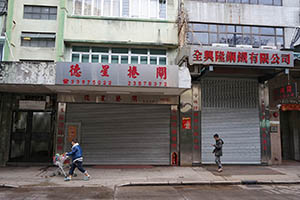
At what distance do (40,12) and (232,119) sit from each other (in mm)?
11563

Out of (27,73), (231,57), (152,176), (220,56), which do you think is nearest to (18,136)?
(27,73)

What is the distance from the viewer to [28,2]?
11.6 metres

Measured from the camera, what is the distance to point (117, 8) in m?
12.1

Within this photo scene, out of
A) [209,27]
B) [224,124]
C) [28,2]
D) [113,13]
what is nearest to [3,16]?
[28,2]

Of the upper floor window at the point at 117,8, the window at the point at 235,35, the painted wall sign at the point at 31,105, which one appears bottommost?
the painted wall sign at the point at 31,105

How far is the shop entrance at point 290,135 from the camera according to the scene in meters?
13.1

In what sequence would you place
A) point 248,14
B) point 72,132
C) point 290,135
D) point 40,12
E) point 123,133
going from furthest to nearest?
point 290,135 < point 248,14 < point 40,12 < point 123,133 < point 72,132

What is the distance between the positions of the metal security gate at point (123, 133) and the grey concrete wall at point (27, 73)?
2.78 metres

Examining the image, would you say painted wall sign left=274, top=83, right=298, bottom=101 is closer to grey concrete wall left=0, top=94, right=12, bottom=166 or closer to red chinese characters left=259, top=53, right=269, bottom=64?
red chinese characters left=259, top=53, right=269, bottom=64

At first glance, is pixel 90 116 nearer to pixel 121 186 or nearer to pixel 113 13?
pixel 121 186

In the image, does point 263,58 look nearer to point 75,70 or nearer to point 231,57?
point 231,57

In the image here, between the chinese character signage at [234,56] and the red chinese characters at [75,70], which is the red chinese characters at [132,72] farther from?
the chinese character signage at [234,56]

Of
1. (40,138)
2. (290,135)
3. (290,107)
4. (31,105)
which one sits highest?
(290,107)

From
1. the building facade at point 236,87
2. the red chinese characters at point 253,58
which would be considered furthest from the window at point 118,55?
the red chinese characters at point 253,58
